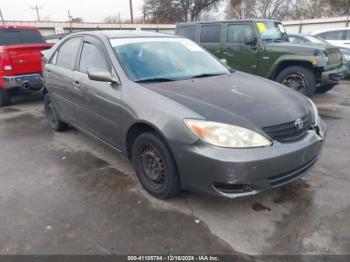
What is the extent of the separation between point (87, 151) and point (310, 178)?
3.01m

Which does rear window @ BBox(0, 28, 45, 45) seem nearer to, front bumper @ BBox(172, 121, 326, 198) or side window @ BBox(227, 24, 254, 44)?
side window @ BBox(227, 24, 254, 44)

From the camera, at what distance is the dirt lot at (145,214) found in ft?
8.00

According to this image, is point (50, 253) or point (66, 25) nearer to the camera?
point (50, 253)

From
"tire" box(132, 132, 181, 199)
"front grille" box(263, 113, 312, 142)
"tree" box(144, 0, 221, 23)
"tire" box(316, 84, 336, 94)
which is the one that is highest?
"tree" box(144, 0, 221, 23)

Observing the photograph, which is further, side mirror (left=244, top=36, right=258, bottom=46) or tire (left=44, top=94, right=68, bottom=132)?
side mirror (left=244, top=36, right=258, bottom=46)

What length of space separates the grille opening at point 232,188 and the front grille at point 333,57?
5.31 m

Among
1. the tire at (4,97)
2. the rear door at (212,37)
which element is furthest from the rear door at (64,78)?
the rear door at (212,37)

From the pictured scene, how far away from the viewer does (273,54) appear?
→ 6.92 meters

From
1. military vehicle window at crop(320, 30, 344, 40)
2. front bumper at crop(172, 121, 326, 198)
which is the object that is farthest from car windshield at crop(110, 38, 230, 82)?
military vehicle window at crop(320, 30, 344, 40)

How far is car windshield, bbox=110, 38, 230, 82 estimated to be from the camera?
3.34m

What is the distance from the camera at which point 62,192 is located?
3303mm

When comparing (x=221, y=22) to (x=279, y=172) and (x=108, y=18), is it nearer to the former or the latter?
(x=279, y=172)

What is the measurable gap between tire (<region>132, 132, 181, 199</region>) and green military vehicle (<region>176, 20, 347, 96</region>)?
4.92m

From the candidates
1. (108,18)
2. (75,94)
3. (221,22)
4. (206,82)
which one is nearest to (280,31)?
(221,22)
